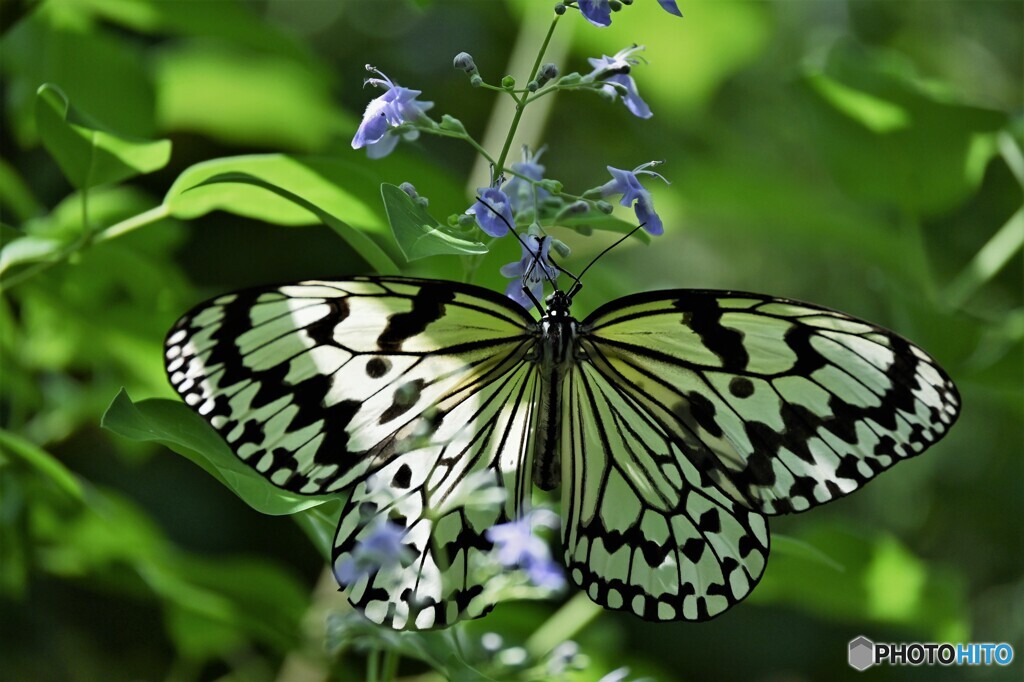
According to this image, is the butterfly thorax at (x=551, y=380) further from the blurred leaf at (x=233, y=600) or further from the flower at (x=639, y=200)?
the blurred leaf at (x=233, y=600)

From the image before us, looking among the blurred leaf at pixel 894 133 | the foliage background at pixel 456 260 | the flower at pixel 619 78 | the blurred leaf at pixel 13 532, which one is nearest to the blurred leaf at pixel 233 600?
the foliage background at pixel 456 260

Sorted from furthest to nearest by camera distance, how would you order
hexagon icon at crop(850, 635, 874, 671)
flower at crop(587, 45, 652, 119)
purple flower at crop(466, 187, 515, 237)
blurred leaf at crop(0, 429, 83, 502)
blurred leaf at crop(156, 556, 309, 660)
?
hexagon icon at crop(850, 635, 874, 671)
blurred leaf at crop(156, 556, 309, 660)
blurred leaf at crop(0, 429, 83, 502)
flower at crop(587, 45, 652, 119)
purple flower at crop(466, 187, 515, 237)

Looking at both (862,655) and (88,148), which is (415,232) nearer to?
(88,148)

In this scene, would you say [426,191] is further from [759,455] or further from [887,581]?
[887,581]

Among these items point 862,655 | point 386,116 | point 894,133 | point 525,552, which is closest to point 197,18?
point 386,116

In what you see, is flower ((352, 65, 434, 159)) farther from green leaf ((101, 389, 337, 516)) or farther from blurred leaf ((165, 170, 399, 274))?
green leaf ((101, 389, 337, 516))

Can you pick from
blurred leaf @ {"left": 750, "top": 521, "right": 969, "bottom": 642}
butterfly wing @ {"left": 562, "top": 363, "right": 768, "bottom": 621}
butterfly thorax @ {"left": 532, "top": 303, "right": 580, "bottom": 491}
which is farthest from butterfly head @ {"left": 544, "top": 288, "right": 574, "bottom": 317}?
blurred leaf @ {"left": 750, "top": 521, "right": 969, "bottom": 642}
